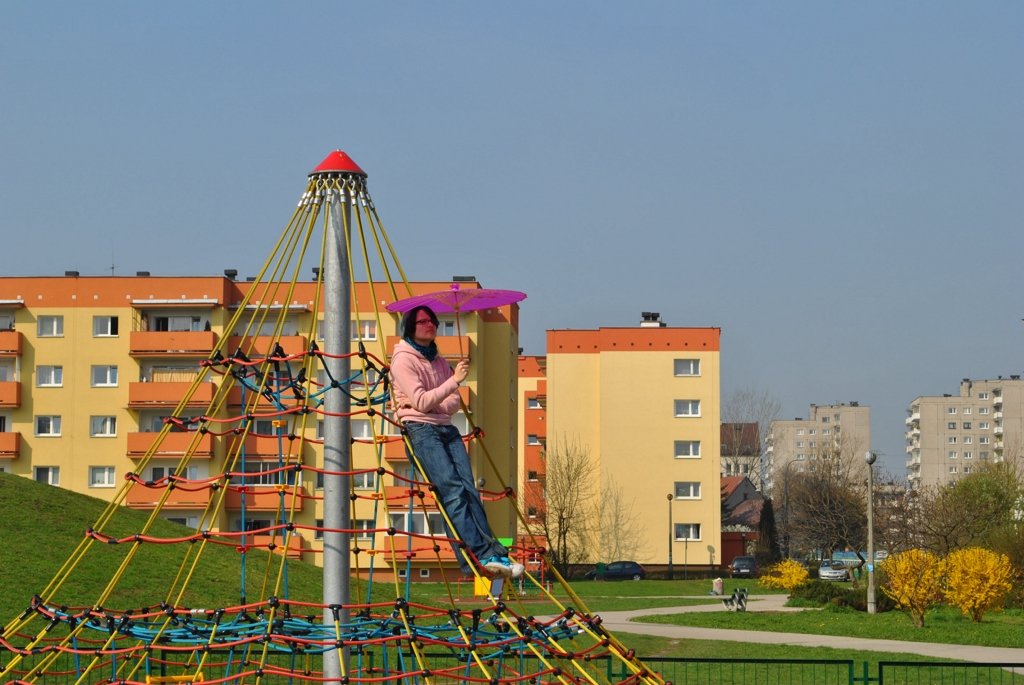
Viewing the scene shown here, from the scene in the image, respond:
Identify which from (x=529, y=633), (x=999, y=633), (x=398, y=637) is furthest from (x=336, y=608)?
(x=999, y=633)

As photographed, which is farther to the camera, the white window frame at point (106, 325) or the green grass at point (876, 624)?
the white window frame at point (106, 325)

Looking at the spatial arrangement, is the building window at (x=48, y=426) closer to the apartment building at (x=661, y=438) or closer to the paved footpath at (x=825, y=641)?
the apartment building at (x=661, y=438)

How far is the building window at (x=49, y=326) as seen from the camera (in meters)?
56.0

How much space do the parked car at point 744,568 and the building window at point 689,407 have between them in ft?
22.3

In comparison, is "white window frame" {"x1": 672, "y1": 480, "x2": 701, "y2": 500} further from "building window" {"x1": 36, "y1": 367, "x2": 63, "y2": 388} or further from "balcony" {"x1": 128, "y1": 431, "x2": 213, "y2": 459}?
"building window" {"x1": 36, "y1": 367, "x2": 63, "y2": 388}

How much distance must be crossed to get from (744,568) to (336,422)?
5207 cm

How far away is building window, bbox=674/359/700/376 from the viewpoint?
215ft

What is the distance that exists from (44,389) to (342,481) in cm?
4860

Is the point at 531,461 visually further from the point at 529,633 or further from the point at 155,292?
the point at 529,633

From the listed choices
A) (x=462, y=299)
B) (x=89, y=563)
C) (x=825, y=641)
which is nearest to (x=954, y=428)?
(x=825, y=641)

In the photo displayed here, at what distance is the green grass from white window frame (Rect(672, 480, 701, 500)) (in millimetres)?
32688

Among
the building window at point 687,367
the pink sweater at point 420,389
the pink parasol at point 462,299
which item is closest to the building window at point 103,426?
the building window at point 687,367

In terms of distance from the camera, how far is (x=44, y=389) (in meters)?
56.1

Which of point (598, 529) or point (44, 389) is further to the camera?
point (598, 529)
